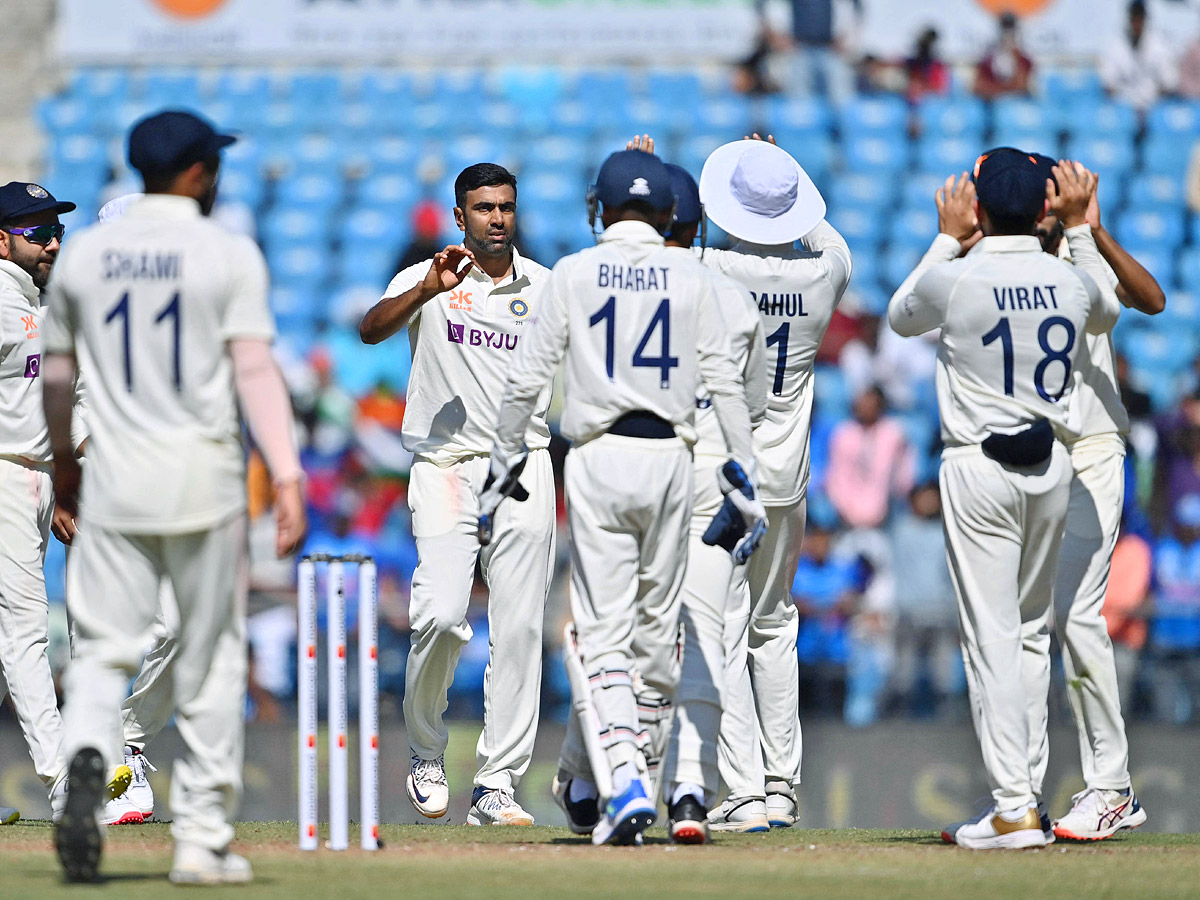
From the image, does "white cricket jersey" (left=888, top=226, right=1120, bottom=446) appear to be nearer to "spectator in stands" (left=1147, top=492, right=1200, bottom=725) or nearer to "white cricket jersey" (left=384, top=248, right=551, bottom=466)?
"white cricket jersey" (left=384, top=248, right=551, bottom=466)

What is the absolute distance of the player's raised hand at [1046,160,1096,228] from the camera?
610cm

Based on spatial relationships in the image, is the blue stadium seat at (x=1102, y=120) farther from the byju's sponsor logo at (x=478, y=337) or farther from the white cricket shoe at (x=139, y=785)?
the white cricket shoe at (x=139, y=785)

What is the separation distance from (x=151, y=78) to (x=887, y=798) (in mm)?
11568

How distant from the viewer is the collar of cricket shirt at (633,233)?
5.86m

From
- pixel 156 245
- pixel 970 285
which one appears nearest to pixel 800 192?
pixel 970 285

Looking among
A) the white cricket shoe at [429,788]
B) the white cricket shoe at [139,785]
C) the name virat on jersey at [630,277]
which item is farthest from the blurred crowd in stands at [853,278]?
the name virat on jersey at [630,277]

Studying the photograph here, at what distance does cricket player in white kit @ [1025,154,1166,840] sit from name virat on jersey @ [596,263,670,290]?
156 cm

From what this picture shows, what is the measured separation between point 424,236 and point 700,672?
9.90 meters

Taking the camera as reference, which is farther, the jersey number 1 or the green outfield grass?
the jersey number 1

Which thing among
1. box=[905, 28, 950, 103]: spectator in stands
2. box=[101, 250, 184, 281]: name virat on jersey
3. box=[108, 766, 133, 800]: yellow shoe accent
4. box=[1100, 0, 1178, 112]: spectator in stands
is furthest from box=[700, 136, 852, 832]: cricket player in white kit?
box=[1100, 0, 1178, 112]: spectator in stands

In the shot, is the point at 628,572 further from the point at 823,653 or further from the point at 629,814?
the point at 823,653

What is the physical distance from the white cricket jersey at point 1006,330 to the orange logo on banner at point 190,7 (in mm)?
13375

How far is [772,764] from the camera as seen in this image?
7.23 m

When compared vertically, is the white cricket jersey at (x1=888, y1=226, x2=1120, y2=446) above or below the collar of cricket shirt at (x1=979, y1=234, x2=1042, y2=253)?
below
